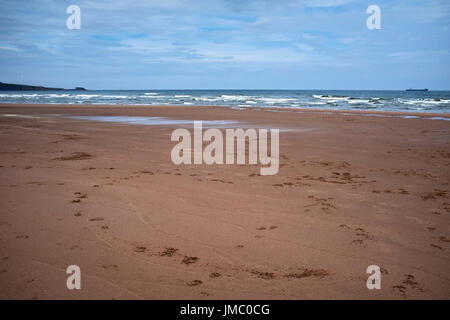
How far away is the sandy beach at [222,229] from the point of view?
2707 millimetres

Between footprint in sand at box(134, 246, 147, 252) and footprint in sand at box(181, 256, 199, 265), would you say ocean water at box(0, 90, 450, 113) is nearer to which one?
footprint in sand at box(181, 256, 199, 265)

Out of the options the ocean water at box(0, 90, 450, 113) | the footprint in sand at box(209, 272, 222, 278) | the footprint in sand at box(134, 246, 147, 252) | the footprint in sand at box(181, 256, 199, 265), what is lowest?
the footprint in sand at box(209, 272, 222, 278)

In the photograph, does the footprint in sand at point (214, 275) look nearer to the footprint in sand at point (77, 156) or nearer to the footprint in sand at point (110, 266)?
the footprint in sand at point (110, 266)

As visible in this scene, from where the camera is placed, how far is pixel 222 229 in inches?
147

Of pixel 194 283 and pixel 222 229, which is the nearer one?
pixel 194 283

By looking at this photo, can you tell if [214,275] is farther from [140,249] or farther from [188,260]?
[140,249]

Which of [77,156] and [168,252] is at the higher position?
[77,156]

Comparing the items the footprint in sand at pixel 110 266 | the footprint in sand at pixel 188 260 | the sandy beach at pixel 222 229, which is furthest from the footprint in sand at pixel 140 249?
the footprint in sand at pixel 188 260

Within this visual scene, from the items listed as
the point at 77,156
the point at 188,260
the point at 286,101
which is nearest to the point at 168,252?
the point at 188,260

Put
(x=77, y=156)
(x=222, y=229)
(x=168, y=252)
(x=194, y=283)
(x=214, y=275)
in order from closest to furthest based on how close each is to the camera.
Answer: (x=194, y=283) < (x=214, y=275) < (x=168, y=252) < (x=222, y=229) < (x=77, y=156)

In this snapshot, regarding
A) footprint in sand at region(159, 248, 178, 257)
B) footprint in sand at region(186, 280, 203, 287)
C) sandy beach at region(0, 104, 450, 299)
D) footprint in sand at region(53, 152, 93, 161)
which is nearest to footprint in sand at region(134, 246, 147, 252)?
sandy beach at region(0, 104, 450, 299)

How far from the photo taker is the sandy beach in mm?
2707
